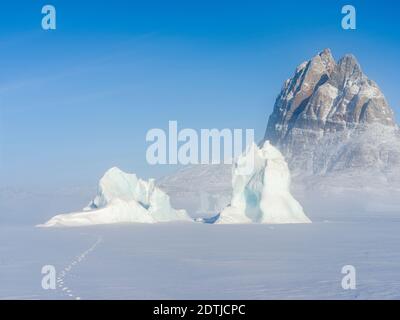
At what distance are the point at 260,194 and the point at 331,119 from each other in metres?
101

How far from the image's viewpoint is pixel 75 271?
2133 cm

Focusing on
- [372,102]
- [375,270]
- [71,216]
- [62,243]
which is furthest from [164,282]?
[372,102]

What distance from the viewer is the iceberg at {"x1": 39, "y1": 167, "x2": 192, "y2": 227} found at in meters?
60.9

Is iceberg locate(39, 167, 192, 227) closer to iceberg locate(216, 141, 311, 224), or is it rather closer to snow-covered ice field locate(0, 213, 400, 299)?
→ iceberg locate(216, 141, 311, 224)

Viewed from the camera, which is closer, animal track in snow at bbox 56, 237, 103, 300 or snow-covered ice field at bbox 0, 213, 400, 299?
animal track in snow at bbox 56, 237, 103, 300

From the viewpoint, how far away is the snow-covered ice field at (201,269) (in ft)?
55.2

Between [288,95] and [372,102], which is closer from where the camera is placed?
[372,102]

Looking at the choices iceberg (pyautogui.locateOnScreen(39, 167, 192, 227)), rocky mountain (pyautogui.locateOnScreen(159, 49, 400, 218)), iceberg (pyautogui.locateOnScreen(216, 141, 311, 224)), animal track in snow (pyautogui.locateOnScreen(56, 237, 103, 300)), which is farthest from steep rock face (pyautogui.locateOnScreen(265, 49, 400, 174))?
animal track in snow (pyautogui.locateOnScreen(56, 237, 103, 300))

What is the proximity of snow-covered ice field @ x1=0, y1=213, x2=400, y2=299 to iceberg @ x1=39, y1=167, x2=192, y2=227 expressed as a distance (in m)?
26.3

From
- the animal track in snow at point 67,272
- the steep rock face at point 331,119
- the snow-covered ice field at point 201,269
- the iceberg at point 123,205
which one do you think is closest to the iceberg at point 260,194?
the iceberg at point 123,205

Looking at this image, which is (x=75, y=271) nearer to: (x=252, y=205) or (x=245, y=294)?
(x=245, y=294)

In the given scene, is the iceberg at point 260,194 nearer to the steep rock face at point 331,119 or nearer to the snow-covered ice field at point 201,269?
the snow-covered ice field at point 201,269

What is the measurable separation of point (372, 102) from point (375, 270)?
138449mm

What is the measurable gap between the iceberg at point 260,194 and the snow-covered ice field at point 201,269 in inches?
1078
